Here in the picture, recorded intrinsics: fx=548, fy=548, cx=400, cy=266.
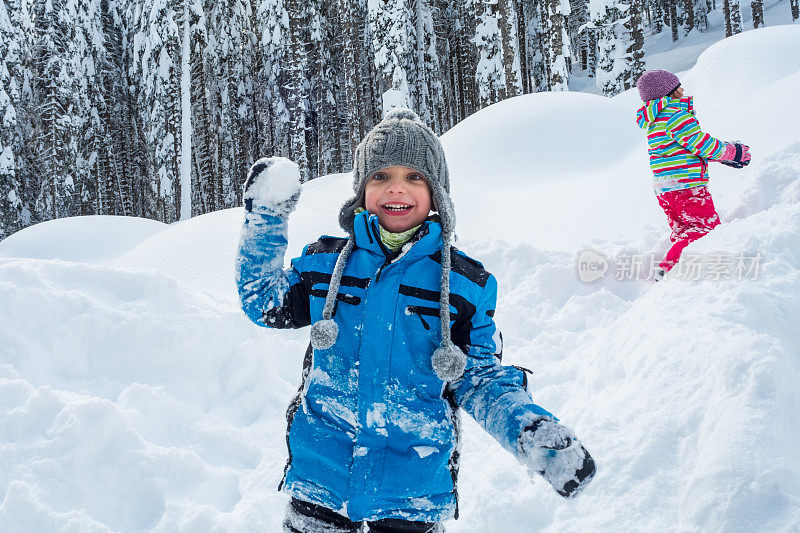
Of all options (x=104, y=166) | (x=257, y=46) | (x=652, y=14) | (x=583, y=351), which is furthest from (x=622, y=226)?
(x=652, y=14)

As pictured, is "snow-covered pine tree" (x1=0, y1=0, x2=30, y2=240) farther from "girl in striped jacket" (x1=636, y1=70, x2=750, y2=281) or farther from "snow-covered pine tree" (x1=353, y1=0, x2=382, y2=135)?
"girl in striped jacket" (x1=636, y1=70, x2=750, y2=281)

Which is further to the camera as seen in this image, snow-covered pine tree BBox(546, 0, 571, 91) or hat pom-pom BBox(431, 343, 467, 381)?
snow-covered pine tree BBox(546, 0, 571, 91)

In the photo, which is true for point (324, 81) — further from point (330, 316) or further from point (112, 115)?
point (330, 316)

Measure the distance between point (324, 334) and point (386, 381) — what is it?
239 mm

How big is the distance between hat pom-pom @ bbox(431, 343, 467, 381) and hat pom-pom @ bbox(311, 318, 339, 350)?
1.04 feet

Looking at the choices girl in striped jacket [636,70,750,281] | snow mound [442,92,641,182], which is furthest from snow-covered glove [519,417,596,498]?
snow mound [442,92,641,182]

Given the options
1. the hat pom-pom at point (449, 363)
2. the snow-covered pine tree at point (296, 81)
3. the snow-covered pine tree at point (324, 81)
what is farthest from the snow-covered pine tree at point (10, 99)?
the hat pom-pom at point (449, 363)

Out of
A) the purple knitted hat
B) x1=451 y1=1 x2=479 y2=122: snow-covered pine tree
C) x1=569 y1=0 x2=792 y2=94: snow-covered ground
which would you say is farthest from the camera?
x1=569 y1=0 x2=792 y2=94: snow-covered ground

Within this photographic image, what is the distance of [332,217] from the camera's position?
7113 mm

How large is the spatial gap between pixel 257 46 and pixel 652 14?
99.0ft

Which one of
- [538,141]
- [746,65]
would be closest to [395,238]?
[538,141]

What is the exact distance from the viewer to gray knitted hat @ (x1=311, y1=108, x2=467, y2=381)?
1680 millimetres

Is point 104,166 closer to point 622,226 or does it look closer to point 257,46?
point 257,46

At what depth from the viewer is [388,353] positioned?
1.69 meters
